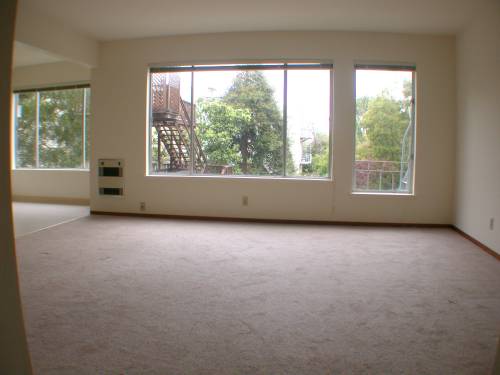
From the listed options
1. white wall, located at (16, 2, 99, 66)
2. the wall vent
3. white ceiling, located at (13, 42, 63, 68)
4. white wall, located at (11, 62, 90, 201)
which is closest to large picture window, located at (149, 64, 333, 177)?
the wall vent

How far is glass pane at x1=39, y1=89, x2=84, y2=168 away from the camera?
7.02 m

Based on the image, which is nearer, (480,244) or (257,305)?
(257,305)

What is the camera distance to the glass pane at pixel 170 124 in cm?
577

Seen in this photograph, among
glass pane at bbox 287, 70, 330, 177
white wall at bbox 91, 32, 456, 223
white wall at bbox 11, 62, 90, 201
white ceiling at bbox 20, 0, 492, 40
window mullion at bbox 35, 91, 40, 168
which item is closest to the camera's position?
white ceiling at bbox 20, 0, 492, 40

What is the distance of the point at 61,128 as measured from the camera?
7133mm

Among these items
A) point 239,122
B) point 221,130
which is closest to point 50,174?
point 221,130

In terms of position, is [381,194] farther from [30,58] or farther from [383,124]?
[30,58]

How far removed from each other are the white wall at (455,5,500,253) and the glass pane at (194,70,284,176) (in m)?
2.52

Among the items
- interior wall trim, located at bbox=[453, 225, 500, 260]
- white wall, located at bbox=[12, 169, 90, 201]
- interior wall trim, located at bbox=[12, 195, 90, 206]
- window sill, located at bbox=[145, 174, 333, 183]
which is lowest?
interior wall trim, located at bbox=[453, 225, 500, 260]

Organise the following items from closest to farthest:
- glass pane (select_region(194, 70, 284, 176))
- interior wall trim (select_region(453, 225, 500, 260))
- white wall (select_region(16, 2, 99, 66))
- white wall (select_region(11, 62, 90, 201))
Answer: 1. interior wall trim (select_region(453, 225, 500, 260))
2. white wall (select_region(16, 2, 99, 66))
3. glass pane (select_region(194, 70, 284, 176))
4. white wall (select_region(11, 62, 90, 201))

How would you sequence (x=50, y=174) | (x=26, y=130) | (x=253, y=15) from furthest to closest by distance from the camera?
(x=26, y=130), (x=50, y=174), (x=253, y=15)

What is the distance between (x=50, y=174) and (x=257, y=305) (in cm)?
646

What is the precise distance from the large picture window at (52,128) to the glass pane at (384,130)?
17.0 ft

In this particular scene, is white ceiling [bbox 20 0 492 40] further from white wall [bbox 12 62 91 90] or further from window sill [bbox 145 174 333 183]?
window sill [bbox 145 174 333 183]
